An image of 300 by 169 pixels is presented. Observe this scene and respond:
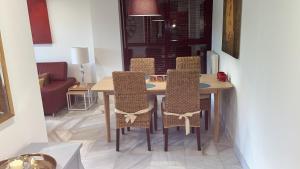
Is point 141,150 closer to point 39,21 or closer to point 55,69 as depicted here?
point 55,69

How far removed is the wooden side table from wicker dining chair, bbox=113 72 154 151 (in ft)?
5.44

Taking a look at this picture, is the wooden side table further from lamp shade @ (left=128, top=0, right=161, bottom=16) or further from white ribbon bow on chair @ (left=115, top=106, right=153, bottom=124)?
lamp shade @ (left=128, top=0, right=161, bottom=16)

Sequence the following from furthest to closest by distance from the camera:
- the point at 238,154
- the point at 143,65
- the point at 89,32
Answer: the point at 89,32 → the point at 143,65 → the point at 238,154

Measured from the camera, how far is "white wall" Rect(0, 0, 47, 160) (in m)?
1.81

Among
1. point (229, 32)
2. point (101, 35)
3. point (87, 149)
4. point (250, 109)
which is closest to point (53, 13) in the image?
point (101, 35)

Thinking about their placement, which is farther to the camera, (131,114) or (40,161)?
(131,114)

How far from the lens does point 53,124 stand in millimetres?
4289

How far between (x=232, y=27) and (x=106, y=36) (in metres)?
2.65

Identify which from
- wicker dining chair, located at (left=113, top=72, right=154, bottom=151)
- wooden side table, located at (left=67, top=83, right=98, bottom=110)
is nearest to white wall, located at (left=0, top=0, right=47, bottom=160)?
wicker dining chair, located at (left=113, top=72, right=154, bottom=151)

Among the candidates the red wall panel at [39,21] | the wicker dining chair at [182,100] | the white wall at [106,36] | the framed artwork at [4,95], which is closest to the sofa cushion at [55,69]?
the red wall panel at [39,21]

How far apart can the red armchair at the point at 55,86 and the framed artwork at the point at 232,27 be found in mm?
2934

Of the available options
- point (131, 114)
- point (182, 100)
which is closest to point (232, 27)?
point (182, 100)

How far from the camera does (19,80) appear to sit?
1969 mm

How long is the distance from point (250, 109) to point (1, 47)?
2229mm
